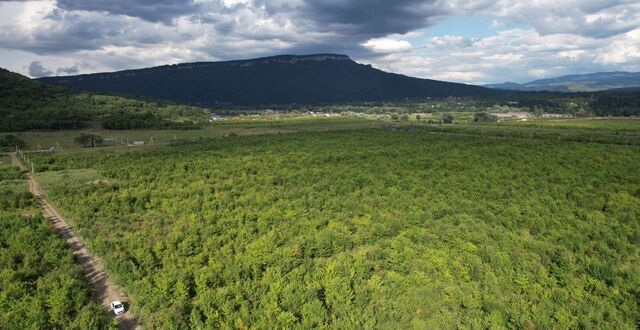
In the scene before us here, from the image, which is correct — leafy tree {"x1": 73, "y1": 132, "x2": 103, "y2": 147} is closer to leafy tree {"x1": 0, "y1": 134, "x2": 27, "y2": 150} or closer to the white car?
leafy tree {"x1": 0, "y1": 134, "x2": 27, "y2": 150}

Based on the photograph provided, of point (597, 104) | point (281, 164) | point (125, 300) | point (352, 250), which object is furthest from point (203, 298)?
point (597, 104)

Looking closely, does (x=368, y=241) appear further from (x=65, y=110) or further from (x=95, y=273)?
(x=65, y=110)

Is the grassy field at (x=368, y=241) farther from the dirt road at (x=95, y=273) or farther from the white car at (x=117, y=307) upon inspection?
the white car at (x=117, y=307)

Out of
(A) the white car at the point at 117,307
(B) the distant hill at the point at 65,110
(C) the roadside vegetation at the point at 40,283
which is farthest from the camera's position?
(B) the distant hill at the point at 65,110

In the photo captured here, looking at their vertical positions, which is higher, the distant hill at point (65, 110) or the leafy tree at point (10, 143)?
the distant hill at point (65, 110)

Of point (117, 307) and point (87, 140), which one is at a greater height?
point (87, 140)

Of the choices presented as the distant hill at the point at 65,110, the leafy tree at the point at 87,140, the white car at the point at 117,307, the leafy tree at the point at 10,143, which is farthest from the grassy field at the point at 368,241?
the distant hill at the point at 65,110

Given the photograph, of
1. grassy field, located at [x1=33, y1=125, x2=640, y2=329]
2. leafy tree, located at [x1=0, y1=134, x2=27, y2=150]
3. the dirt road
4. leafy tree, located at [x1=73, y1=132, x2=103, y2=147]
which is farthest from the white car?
leafy tree, located at [x1=73, y1=132, x2=103, y2=147]

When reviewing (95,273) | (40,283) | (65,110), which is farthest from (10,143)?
(40,283)
